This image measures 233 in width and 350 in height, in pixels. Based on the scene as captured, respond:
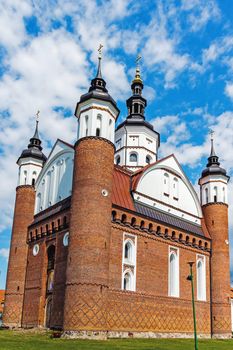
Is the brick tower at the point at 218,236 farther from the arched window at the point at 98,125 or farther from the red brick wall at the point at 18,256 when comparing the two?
the red brick wall at the point at 18,256

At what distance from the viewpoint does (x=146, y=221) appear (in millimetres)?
32938

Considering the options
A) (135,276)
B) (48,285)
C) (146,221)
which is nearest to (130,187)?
(146,221)

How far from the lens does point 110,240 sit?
1163 inches

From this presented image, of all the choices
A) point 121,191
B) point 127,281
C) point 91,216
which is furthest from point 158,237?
point 91,216

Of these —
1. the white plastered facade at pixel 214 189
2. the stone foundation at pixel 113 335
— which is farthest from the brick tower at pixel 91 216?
the white plastered facade at pixel 214 189

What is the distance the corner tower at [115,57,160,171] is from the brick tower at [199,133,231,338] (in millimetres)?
5976

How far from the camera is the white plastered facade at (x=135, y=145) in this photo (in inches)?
1709

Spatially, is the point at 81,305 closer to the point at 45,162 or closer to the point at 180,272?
the point at 180,272

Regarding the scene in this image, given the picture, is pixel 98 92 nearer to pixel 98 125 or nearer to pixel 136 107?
pixel 98 125

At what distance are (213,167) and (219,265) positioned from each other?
382 inches

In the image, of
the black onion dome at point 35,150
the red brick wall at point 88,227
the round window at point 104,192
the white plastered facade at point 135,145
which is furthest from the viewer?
the white plastered facade at point 135,145

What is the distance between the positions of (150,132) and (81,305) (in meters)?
23.5

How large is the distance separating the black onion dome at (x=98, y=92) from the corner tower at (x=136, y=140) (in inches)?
429

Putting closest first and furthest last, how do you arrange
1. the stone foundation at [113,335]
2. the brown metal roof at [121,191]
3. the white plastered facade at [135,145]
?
1. the stone foundation at [113,335]
2. the brown metal roof at [121,191]
3. the white plastered facade at [135,145]
